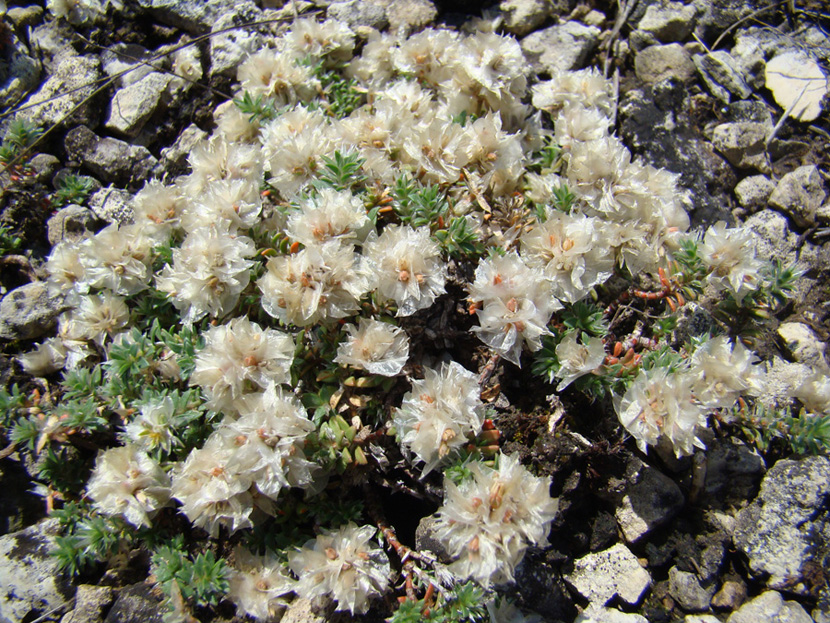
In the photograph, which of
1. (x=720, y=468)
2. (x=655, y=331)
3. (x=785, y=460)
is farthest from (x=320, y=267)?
(x=785, y=460)

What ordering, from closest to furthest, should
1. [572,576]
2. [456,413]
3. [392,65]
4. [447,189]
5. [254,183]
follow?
[456,413] → [572,576] → [254,183] → [447,189] → [392,65]

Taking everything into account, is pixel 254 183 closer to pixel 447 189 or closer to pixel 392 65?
pixel 447 189

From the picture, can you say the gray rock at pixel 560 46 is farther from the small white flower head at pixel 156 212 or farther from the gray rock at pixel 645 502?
the gray rock at pixel 645 502

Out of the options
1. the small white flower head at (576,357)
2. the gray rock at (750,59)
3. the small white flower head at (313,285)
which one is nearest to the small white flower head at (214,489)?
the small white flower head at (313,285)

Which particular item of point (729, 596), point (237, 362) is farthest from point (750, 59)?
point (237, 362)

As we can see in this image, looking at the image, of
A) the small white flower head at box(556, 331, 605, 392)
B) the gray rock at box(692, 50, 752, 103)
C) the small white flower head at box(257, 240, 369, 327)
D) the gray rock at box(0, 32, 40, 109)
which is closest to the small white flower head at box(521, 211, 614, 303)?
the small white flower head at box(556, 331, 605, 392)

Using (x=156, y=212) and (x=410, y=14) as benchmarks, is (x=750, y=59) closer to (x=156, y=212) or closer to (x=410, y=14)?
(x=410, y=14)
